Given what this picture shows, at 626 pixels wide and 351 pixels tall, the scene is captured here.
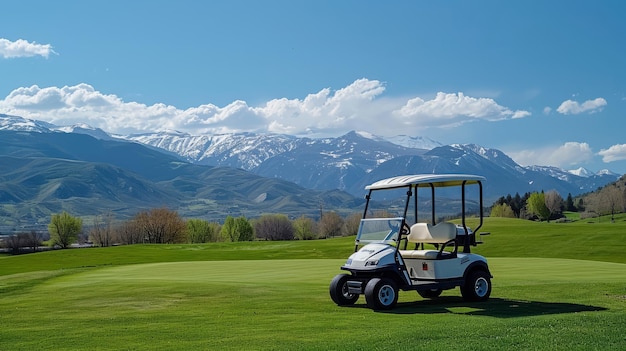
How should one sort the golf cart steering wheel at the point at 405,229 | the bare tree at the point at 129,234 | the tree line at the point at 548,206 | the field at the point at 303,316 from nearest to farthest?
the field at the point at 303,316 < the golf cart steering wheel at the point at 405,229 < the bare tree at the point at 129,234 < the tree line at the point at 548,206

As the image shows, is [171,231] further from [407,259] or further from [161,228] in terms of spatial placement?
[407,259]

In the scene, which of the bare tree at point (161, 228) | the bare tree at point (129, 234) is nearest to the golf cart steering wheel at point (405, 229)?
the bare tree at point (161, 228)

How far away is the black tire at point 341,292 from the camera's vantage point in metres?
19.2

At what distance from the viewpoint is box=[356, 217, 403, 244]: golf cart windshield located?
18.6m

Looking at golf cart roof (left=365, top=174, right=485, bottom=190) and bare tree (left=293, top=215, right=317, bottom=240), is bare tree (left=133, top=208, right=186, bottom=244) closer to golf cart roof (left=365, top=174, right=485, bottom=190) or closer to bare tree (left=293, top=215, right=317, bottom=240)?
bare tree (left=293, top=215, right=317, bottom=240)

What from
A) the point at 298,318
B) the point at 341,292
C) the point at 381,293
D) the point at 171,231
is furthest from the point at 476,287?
the point at 171,231

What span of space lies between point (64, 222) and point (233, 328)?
482 ft

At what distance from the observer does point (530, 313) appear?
1719 cm

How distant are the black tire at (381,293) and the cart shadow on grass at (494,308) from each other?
→ 0.25 meters

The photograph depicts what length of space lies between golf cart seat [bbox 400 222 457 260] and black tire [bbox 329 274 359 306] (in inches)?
74.8

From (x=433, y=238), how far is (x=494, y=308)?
A: 2.65 m

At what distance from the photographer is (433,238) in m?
19.6

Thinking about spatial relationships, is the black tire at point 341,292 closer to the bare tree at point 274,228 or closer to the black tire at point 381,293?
the black tire at point 381,293

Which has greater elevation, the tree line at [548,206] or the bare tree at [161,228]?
the tree line at [548,206]
